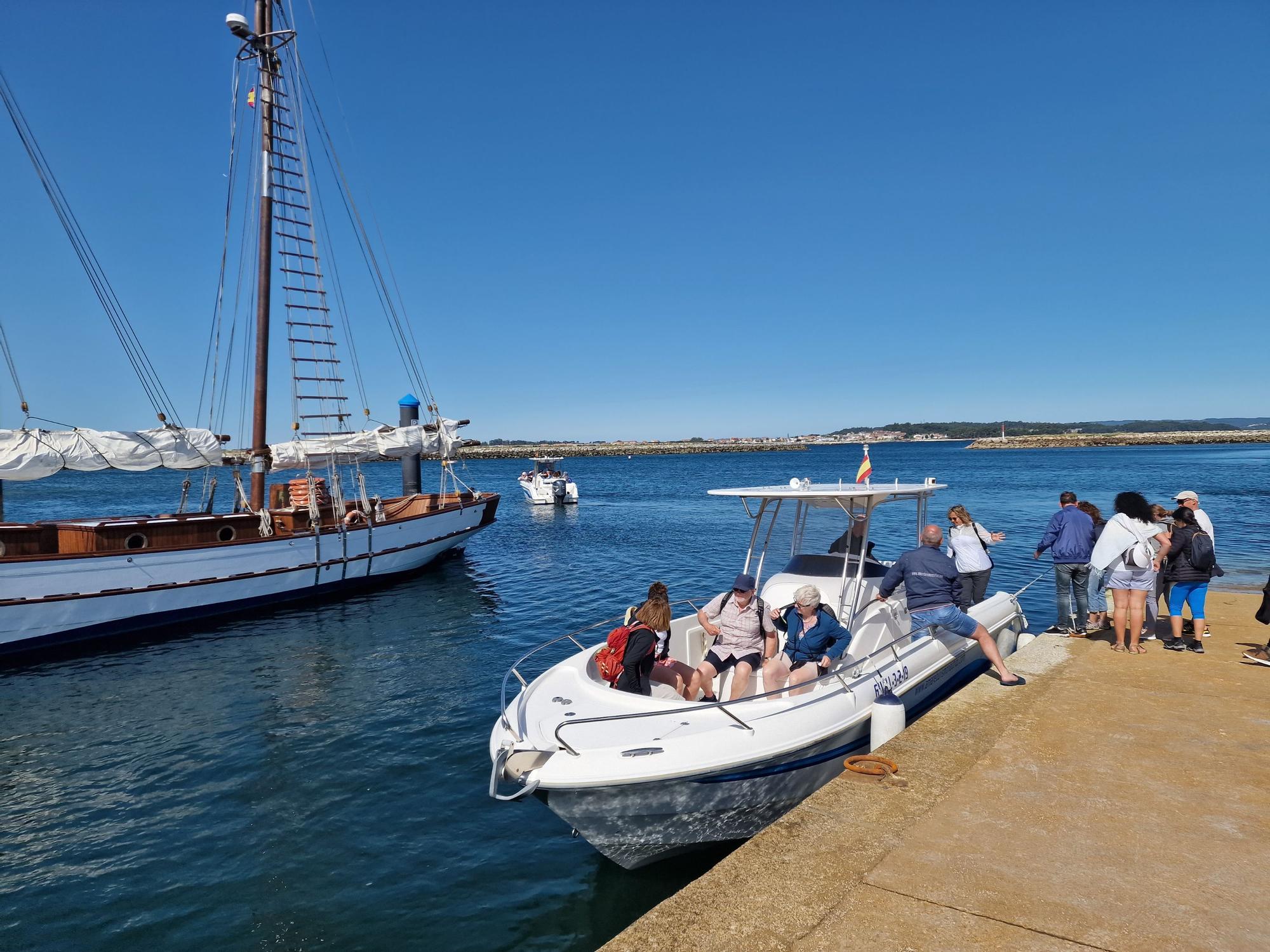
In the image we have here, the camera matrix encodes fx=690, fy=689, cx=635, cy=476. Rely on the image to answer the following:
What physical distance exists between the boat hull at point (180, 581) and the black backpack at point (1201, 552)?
18.7 m

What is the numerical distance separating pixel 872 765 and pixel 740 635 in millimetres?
1998

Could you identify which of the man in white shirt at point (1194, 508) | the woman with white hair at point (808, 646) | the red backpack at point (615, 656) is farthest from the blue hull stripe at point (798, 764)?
the man in white shirt at point (1194, 508)

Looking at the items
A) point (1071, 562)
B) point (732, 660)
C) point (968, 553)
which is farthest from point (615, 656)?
point (1071, 562)

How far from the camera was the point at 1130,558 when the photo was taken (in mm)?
8367

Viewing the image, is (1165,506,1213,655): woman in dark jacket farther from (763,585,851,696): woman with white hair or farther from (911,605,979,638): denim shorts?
(763,585,851,696): woman with white hair

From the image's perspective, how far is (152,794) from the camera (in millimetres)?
8141

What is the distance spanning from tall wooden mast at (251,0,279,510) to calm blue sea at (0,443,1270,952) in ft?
16.4

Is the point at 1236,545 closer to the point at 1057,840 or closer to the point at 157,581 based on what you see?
the point at 1057,840

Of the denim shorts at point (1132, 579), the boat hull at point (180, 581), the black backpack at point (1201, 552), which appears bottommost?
the boat hull at point (180, 581)

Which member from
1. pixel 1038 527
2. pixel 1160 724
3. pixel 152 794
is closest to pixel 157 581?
pixel 152 794

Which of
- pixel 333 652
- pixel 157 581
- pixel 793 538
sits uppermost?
pixel 793 538

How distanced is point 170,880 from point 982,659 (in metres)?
9.81

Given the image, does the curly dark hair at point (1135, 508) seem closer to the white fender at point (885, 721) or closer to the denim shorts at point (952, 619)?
the denim shorts at point (952, 619)

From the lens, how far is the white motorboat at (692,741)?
5332 mm
